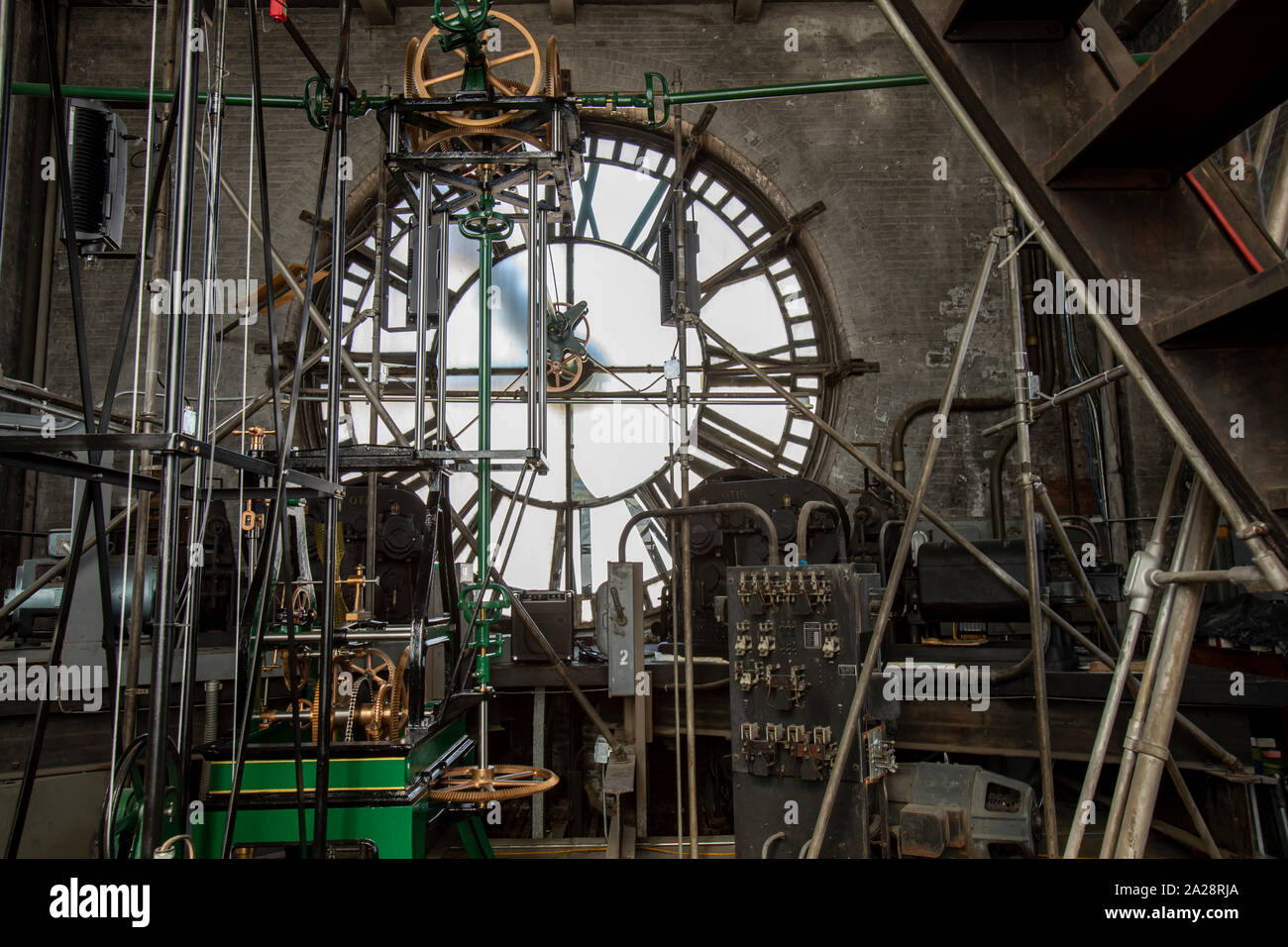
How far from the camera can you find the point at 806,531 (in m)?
4.89

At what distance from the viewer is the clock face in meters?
7.15

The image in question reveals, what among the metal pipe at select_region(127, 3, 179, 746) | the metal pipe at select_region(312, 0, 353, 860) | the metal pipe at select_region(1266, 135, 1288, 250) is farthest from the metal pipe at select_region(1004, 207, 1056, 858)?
the metal pipe at select_region(127, 3, 179, 746)

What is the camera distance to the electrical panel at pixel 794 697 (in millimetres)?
3547

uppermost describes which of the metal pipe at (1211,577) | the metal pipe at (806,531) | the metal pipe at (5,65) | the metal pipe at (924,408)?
the metal pipe at (924,408)

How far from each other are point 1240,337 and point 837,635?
2.54m

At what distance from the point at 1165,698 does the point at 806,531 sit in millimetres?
3560

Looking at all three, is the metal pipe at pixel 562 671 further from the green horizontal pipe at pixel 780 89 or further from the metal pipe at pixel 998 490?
the metal pipe at pixel 998 490

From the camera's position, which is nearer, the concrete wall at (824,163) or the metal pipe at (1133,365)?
the metal pipe at (1133,365)

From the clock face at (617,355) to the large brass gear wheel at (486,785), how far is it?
4111 mm

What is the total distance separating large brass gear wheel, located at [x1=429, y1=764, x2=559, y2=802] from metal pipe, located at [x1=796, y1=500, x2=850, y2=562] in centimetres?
169

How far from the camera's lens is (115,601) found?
4.42m

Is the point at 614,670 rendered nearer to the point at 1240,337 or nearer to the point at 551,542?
the point at 551,542

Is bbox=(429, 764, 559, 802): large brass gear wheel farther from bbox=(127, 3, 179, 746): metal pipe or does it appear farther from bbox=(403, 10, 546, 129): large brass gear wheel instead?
bbox=(403, 10, 546, 129): large brass gear wheel

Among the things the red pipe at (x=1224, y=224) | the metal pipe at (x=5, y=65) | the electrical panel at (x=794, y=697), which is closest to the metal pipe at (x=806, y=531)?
the electrical panel at (x=794, y=697)
